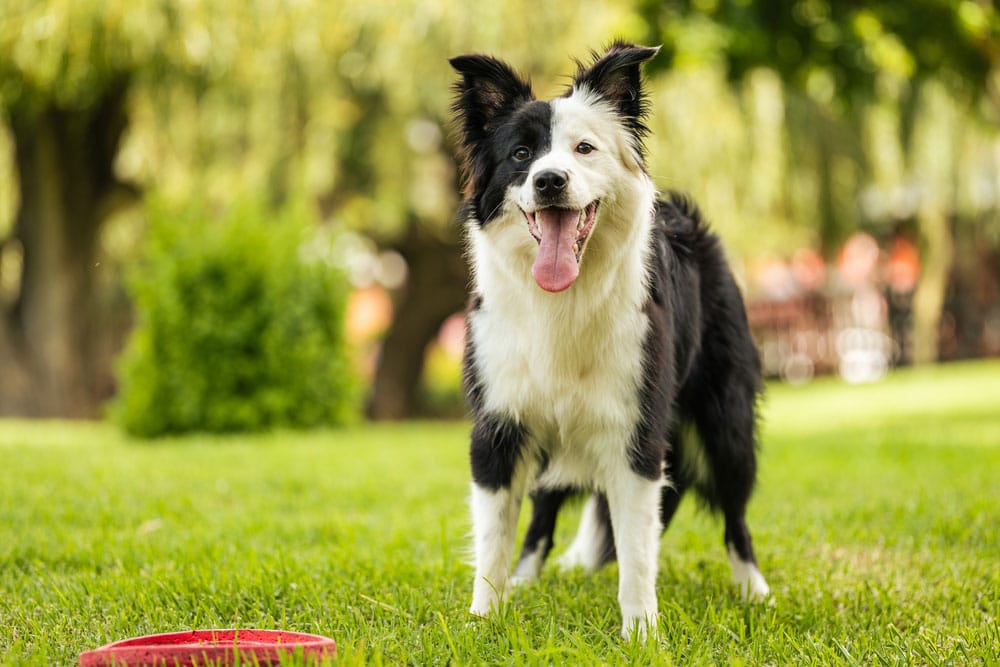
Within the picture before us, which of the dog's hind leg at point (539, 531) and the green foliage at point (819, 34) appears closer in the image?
the dog's hind leg at point (539, 531)

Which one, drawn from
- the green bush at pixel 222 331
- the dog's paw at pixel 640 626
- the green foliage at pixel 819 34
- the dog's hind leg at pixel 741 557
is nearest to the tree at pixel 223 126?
the green bush at pixel 222 331

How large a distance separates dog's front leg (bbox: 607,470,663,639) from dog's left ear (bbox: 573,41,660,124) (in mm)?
1145

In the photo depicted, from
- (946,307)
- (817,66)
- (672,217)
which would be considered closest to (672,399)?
(672,217)

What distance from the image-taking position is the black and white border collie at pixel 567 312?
3080mm

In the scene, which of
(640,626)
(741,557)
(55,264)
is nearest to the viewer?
(640,626)

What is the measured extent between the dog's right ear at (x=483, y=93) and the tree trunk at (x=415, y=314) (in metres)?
10.1

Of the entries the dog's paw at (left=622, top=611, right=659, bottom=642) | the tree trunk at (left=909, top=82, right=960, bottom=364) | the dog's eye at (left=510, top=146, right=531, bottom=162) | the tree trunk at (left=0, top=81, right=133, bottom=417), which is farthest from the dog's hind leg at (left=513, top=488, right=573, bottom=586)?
the tree trunk at (left=909, top=82, right=960, bottom=364)

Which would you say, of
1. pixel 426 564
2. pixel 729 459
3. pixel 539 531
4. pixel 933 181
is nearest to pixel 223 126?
pixel 426 564

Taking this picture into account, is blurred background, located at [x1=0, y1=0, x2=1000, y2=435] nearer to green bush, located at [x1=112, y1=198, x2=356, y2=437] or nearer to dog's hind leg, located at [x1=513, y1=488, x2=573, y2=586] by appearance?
green bush, located at [x1=112, y1=198, x2=356, y2=437]

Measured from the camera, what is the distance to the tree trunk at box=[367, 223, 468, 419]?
1427 cm

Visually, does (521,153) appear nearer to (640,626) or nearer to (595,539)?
(640,626)

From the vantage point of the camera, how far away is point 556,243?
301 cm

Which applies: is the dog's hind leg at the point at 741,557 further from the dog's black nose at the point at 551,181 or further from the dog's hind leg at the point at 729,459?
the dog's black nose at the point at 551,181

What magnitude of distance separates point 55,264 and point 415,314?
4886mm
